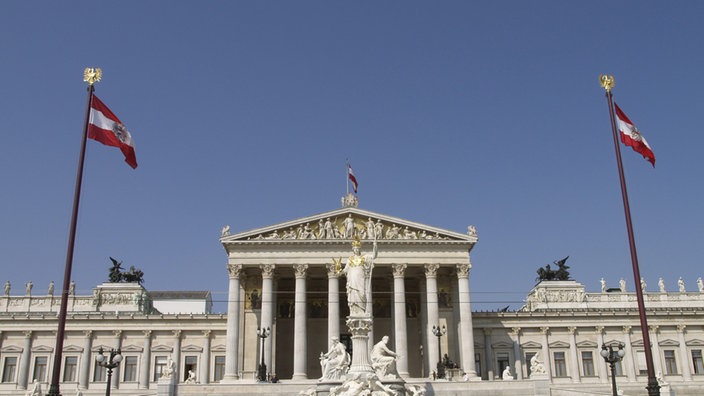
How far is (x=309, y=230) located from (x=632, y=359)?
32796mm

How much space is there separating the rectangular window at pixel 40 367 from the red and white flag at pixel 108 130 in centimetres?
4285

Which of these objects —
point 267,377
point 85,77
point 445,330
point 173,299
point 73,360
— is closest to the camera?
point 85,77

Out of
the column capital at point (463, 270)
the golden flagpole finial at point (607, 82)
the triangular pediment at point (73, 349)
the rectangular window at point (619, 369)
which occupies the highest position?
the golden flagpole finial at point (607, 82)

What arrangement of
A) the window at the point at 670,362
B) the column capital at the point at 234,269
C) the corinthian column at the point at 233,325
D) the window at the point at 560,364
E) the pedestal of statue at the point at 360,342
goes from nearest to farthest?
the pedestal of statue at the point at 360,342, the corinthian column at the point at 233,325, the column capital at the point at 234,269, the window at the point at 560,364, the window at the point at 670,362

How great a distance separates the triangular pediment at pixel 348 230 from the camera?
179 feet

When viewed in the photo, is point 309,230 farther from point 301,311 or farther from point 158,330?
point 158,330

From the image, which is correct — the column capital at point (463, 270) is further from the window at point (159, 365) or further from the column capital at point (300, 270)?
the window at point (159, 365)

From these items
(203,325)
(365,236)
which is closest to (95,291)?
(203,325)

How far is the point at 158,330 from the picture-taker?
61.0m

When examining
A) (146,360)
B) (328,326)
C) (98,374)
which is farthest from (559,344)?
(98,374)

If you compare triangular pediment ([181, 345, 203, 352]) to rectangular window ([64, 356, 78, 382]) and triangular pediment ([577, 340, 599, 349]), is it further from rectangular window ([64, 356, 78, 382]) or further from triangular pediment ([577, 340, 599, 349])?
triangular pediment ([577, 340, 599, 349])

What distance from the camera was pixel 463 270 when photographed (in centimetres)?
5434

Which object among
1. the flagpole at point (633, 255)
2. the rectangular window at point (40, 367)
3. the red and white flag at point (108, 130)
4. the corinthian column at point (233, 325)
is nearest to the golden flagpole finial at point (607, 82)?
the flagpole at point (633, 255)

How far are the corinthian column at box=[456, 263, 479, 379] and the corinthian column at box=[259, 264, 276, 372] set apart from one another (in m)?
15.5
